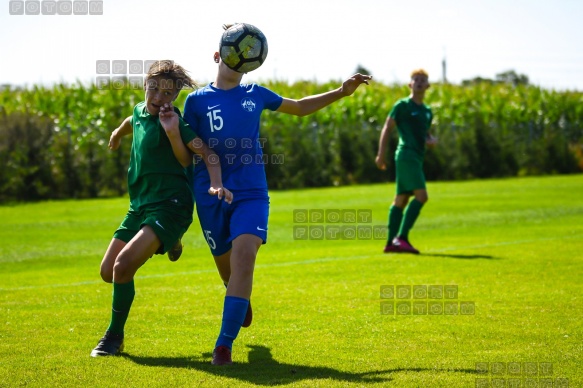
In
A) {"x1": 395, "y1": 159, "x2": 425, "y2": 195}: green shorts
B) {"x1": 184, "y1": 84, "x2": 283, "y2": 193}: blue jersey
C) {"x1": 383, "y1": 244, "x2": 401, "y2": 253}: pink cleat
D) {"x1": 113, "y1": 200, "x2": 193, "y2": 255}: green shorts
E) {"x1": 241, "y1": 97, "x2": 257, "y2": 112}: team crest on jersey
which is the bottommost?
{"x1": 383, "y1": 244, "x2": 401, "y2": 253}: pink cleat

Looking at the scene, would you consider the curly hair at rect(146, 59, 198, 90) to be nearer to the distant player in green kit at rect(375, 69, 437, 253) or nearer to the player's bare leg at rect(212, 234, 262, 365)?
the player's bare leg at rect(212, 234, 262, 365)

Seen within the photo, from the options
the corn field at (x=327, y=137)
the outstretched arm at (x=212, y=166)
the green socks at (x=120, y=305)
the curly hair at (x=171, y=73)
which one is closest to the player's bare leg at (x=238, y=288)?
the outstretched arm at (x=212, y=166)

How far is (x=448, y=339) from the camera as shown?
22.3ft

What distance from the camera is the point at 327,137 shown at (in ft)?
97.1

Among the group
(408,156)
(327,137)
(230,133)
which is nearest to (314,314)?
(230,133)

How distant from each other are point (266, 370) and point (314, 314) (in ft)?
7.11

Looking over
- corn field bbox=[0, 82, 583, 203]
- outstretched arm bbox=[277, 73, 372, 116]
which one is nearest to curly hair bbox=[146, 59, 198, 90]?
outstretched arm bbox=[277, 73, 372, 116]

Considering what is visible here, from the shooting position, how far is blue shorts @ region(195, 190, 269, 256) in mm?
6328

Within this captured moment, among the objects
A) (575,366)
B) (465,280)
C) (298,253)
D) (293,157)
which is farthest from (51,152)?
(575,366)

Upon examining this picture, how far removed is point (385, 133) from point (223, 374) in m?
7.72

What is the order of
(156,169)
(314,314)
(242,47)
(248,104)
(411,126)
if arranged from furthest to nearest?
1. (411,126)
2. (314,314)
3. (156,169)
4. (248,104)
5. (242,47)

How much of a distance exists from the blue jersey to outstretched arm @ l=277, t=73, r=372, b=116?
15.5 inches

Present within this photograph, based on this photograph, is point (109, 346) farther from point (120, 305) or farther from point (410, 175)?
point (410, 175)

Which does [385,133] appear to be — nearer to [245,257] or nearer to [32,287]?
[32,287]
